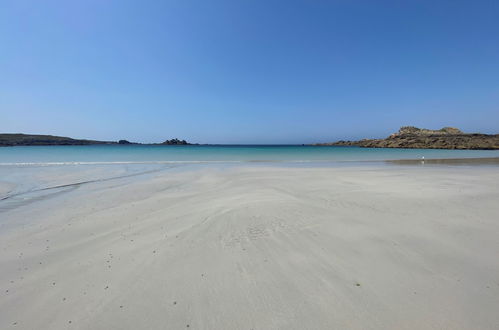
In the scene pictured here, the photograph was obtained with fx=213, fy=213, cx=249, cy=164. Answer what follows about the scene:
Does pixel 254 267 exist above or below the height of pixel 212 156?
below

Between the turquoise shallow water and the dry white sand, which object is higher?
the turquoise shallow water

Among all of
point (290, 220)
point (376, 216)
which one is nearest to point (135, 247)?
point (290, 220)

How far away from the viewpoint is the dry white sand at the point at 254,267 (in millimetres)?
2416

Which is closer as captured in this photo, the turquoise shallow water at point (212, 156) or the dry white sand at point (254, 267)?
the dry white sand at point (254, 267)

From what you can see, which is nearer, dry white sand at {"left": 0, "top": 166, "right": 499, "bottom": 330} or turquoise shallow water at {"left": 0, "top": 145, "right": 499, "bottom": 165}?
dry white sand at {"left": 0, "top": 166, "right": 499, "bottom": 330}

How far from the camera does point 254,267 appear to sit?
11.1 ft

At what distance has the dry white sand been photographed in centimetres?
242

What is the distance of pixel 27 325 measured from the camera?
2.37 metres

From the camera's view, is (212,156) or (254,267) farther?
(212,156)

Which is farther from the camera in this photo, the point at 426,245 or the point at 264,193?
the point at 264,193

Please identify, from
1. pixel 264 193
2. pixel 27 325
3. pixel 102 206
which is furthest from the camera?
pixel 264 193

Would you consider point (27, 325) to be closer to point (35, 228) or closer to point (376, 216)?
point (35, 228)

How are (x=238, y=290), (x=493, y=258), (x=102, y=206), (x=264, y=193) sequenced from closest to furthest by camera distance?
(x=238, y=290) < (x=493, y=258) < (x=102, y=206) < (x=264, y=193)

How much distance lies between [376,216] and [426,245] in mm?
1611
